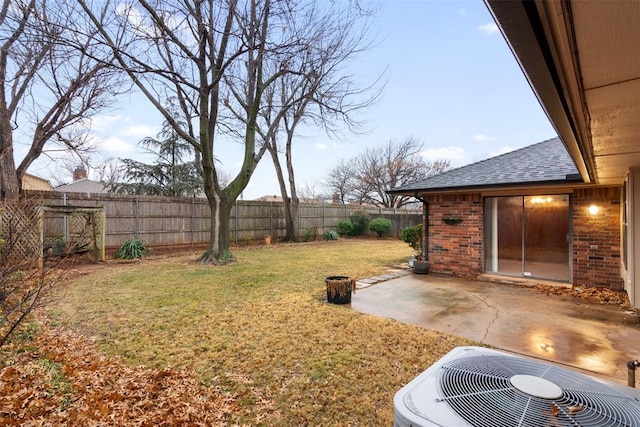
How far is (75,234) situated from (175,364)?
7.62 metres

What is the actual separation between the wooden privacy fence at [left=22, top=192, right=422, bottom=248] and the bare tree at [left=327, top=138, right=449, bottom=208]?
7.53 meters

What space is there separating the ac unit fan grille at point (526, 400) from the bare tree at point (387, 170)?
75.4 ft

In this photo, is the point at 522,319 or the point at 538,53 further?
the point at 522,319

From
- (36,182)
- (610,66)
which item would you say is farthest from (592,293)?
(36,182)

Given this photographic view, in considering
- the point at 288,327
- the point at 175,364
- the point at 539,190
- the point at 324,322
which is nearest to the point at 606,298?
the point at 539,190

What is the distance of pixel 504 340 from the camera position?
3734mm

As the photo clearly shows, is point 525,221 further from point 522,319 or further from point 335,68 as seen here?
point 335,68

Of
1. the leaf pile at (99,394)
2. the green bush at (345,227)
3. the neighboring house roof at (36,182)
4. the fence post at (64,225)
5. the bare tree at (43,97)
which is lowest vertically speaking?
the leaf pile at (99,394)

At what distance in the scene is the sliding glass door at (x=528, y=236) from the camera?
6703mm

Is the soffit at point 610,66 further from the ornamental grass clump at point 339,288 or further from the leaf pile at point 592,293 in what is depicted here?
the leaf pile at point 592,293

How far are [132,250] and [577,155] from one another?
1097 centimetres

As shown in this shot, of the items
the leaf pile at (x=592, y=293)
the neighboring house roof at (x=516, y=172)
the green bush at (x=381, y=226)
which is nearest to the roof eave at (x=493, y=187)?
the neighboring house roof at (x=516, y=172)

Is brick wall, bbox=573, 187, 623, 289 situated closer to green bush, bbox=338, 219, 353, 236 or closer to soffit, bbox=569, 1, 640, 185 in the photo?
soffit, bbox=569, 1, 640, 185

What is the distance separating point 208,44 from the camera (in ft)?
27.3
